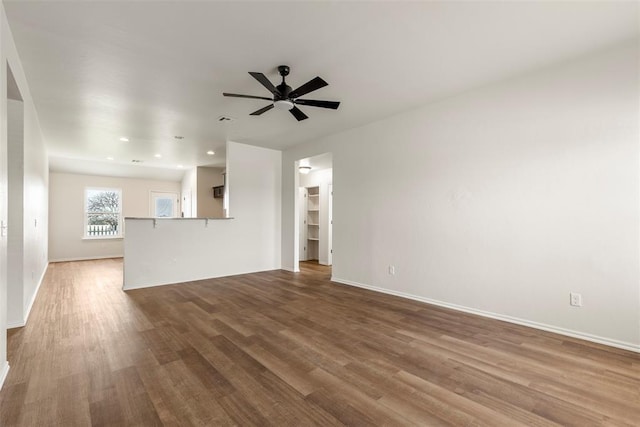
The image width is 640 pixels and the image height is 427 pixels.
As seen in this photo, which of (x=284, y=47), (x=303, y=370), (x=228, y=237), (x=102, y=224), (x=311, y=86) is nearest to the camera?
(x=303, y=370)

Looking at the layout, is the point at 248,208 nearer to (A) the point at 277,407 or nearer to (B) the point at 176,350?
(B) the point at 176,350

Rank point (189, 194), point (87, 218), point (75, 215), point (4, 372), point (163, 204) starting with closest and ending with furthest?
1. point (4, 372)
2. point (75, 215)
3. point (87, 218)
4. point (189, 194)
5. point (163, 204)

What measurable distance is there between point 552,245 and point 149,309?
4.58m

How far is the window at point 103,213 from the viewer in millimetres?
8133

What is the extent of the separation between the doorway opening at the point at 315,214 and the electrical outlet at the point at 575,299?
454 centimetres

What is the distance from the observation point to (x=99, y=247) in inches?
325

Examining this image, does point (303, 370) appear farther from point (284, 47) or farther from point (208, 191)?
point (208, 191)

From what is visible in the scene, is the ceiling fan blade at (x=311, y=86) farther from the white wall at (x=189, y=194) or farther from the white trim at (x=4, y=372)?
the white wall at (x=189, y=194)

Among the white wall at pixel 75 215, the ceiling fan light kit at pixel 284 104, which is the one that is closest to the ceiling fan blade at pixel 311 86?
the ceiling fan light kit at pixel 284 104

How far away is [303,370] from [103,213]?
8712mm

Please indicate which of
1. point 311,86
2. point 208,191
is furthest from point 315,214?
point 311,86

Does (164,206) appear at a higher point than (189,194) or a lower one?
lower

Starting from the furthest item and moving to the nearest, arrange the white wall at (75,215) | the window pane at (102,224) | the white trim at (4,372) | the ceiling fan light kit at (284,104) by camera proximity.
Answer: the window pane at (102,224) → the white wall at (75,215) → the ceiling fan light kit at (284,104) → the white trim at (4,372)

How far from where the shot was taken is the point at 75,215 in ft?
26.0
